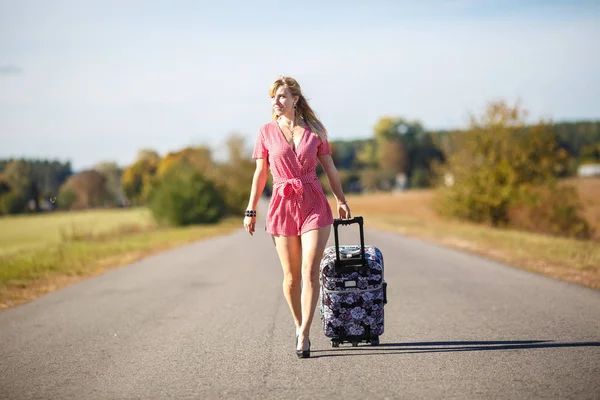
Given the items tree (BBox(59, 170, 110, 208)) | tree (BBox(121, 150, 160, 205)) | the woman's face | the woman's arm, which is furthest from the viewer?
tree (BBox(121, 150, 160, 205))

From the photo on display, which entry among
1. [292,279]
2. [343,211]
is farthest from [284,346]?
[343,211]

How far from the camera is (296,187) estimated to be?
18.6 feet

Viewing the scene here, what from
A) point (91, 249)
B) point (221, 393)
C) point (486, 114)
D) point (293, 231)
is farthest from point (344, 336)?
point (486, 114)

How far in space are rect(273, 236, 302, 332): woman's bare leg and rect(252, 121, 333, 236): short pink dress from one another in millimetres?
74

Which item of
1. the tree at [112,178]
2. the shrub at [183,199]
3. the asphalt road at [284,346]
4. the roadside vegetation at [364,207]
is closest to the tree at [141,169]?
the tree at [112,178]

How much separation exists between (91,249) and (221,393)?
17588mm

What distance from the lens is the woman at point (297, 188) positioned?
18.6ft

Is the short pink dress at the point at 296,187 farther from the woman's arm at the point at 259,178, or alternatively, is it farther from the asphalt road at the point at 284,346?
the asphalt road at the point at 284,346

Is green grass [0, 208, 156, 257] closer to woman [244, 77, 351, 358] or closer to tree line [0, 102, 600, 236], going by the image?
tree line [0, 102, 600, 236]

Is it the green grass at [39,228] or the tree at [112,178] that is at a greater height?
the tree at [112,178]

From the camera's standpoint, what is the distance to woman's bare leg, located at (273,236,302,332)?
5.77 meters

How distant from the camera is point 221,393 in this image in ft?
15.6

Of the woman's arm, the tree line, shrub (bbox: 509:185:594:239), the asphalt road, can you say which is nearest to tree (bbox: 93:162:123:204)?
the tree line

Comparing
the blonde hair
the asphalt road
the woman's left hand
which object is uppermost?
the blonde hair
